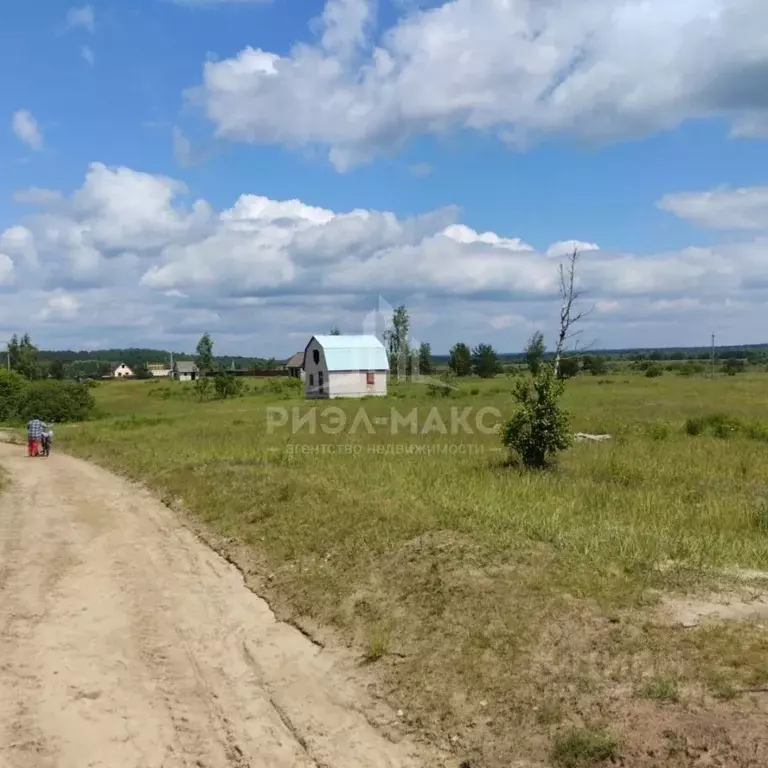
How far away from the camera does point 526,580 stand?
755 cm

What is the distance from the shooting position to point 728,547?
8.79 m

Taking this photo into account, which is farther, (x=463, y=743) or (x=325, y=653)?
(x=325, y=653)

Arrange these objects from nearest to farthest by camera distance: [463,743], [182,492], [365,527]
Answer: [463,743], [365,527], [182,492]

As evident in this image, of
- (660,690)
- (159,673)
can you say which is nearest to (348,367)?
(159,673)

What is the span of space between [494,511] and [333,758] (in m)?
5.55

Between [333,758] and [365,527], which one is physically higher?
[365,527]

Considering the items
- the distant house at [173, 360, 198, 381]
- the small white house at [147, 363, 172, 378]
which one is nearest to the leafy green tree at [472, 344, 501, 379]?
the distant house at [173, 360, 198, 381]

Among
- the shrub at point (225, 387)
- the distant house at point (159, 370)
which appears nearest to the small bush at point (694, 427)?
the shrub at point (225, 387)

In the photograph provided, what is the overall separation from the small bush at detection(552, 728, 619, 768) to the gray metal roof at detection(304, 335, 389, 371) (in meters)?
47.6

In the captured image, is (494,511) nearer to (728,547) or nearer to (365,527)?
(365,527)

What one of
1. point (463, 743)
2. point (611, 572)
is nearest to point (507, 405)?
point (611, 572)

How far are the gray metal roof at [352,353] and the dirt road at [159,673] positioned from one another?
136 ft

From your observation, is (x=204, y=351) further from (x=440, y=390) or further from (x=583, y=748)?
(x=583, y=748)

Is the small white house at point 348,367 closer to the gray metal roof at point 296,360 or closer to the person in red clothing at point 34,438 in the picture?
the person in red clothing at point 34,438
